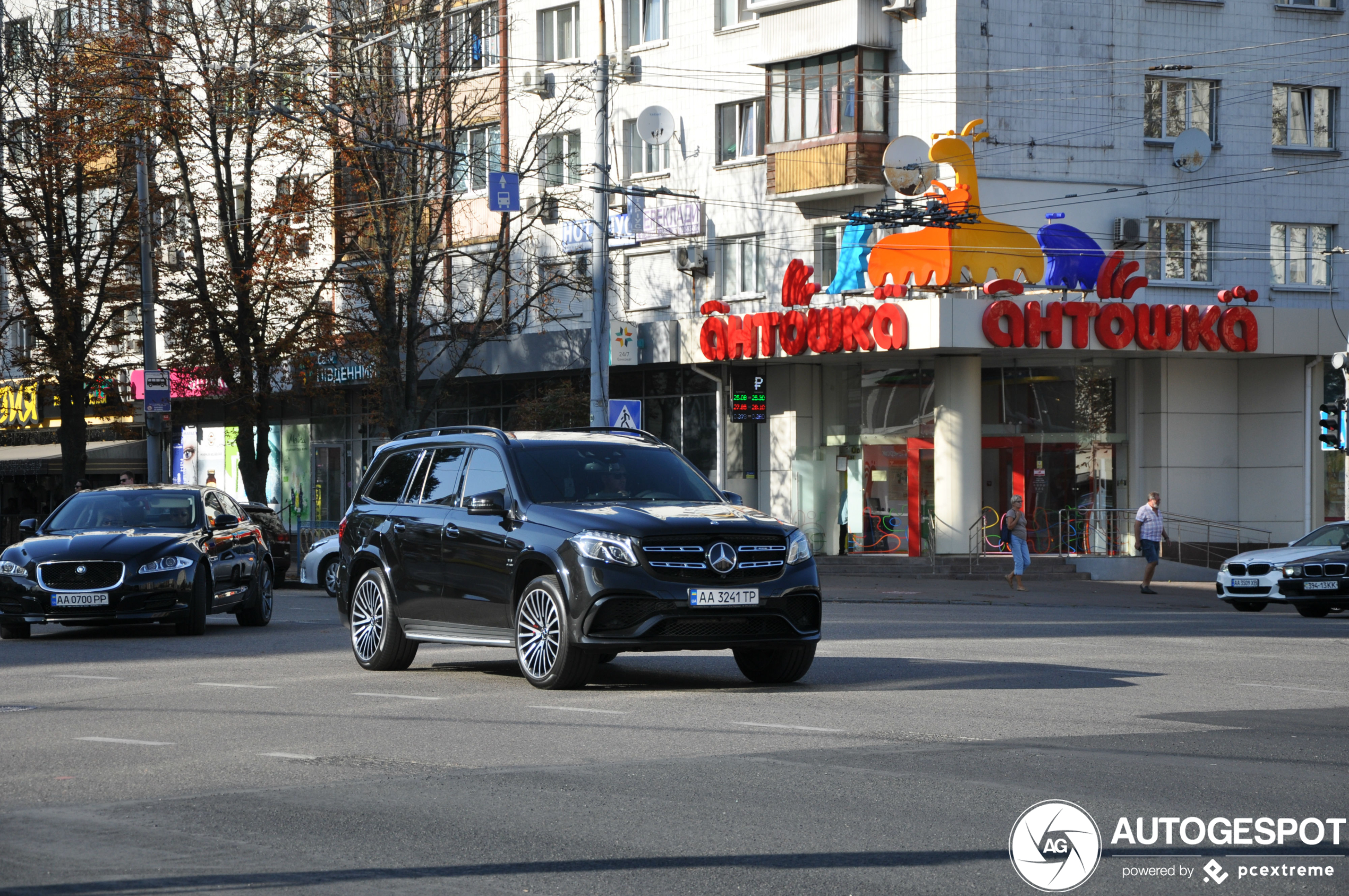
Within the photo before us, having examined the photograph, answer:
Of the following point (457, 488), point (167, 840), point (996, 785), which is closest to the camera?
point (167, 840)

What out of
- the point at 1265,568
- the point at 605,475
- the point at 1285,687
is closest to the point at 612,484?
the point at 605,475

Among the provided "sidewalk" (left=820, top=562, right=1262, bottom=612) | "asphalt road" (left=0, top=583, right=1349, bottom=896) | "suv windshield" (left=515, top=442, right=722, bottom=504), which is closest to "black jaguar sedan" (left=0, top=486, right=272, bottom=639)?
"asphalt road" (left=0, top=583, right=1349, bottom=896)

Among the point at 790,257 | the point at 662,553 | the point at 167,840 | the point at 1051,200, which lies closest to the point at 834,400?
the point at 790,257

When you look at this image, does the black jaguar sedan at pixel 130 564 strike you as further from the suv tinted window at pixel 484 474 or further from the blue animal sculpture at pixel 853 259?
the blue animal sculpture at pixel 853 259

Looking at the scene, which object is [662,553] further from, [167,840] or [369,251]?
[369,251]

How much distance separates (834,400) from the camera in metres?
39.8

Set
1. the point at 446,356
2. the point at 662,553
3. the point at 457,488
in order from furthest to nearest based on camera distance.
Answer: the point at 446,356
the point at 457,488
the point at 662,553

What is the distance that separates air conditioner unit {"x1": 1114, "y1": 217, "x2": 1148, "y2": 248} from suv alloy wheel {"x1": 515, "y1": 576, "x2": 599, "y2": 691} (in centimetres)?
2656

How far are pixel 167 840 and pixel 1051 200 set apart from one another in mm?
31748

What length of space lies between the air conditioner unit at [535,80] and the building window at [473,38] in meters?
0.93

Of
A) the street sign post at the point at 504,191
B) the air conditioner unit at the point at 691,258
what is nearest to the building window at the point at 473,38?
the street sign post at the point at 504,191

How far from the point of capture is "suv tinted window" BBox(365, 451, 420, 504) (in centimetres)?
1462

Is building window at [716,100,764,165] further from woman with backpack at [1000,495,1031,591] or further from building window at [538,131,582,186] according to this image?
woman with backpack at [1000,495,1031,591]

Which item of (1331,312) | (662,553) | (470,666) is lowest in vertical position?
(470,666)
